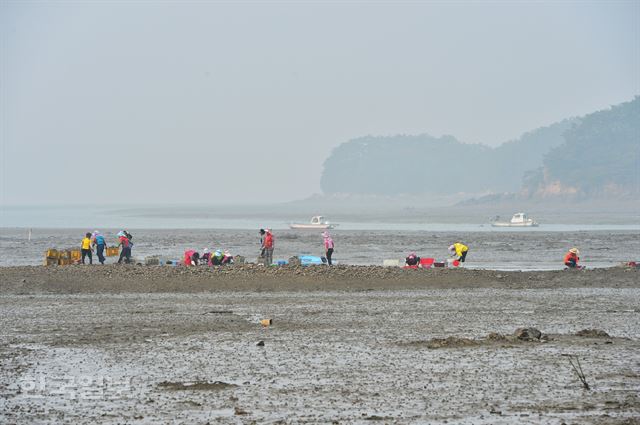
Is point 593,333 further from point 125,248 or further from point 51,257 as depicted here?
point 51,257

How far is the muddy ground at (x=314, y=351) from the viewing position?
11867 mm

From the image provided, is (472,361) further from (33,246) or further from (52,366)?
(33,246)

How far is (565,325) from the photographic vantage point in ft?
64.6

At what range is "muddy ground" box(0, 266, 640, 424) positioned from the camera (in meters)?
11.9

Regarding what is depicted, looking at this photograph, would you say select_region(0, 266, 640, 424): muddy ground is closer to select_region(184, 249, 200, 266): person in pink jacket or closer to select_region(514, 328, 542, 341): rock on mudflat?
select_region(514, 328, 542, 341): rock on mudflat

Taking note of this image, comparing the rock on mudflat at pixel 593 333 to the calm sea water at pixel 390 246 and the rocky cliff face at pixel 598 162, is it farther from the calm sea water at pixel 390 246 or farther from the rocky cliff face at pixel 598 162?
the rocky cliff face at pixel 598 162

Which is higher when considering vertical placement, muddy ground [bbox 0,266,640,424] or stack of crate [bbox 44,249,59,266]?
stack of crate [bbox 44,249,59,266]

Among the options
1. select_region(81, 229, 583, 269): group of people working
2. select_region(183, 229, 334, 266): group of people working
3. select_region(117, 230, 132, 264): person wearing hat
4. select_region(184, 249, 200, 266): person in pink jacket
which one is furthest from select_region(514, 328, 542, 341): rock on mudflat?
select_region(117, 230, 132, 264): person wearing hat

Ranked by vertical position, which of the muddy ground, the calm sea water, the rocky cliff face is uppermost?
the rocky cliff face

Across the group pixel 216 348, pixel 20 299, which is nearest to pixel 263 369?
pixel 216 348

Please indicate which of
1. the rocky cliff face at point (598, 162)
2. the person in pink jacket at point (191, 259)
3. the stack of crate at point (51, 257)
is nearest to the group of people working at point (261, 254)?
the person in pink jacket at point (191, 259)

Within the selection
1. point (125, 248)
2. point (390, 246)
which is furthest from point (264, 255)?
point (390, 246)

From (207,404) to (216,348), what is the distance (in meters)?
4.59

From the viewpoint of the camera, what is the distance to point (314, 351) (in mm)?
16234
